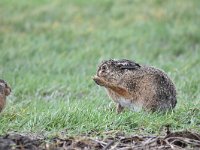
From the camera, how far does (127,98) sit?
8.71 meters

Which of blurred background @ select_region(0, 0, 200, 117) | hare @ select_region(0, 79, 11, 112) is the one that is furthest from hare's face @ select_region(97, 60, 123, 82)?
blurred background @ select_region(0, 0, 200, 117)

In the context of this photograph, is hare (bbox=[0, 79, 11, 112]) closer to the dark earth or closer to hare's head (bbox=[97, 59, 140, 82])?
the dark earth

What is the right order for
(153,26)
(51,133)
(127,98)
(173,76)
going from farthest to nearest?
(153,26) → (173,76) → (127,98) → (51,133)

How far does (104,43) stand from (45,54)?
4.93 ft

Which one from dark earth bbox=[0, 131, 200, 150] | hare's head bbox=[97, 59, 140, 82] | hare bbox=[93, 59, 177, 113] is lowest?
dark earth bbox=[0, 131, 200, 150]

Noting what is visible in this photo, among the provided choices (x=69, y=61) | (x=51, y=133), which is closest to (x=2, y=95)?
(x=51, y=133)

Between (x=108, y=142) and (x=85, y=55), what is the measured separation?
7.74 m

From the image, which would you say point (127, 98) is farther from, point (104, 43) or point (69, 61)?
point (104, 43)

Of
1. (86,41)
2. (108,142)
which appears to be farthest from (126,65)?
(86,41)

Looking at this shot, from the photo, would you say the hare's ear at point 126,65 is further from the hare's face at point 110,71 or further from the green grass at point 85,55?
the green grass at point 85,55

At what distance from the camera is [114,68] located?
8.81 meters

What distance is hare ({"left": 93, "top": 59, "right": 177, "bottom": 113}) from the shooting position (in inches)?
341

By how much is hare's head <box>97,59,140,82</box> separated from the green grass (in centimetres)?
40

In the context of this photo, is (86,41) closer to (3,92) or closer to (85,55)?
(85,55)
